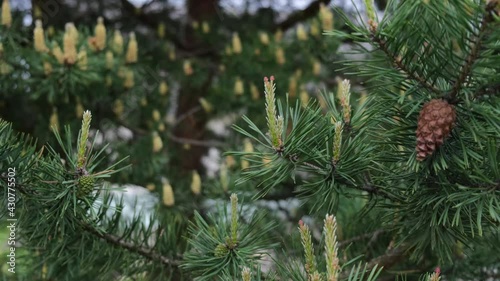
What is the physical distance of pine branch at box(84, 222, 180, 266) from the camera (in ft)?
2.02

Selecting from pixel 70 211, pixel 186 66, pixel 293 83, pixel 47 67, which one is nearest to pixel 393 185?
pixel 70 211

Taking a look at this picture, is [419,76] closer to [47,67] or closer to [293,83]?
[47,67]

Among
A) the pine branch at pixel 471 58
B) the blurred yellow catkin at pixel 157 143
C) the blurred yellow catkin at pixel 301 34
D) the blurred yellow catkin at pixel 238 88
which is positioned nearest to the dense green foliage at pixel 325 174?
the pine branch at pixel 471 58

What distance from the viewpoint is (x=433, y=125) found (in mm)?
431

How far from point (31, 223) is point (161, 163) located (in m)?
0.62

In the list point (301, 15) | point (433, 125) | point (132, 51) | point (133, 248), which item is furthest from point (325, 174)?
point (301, 15)

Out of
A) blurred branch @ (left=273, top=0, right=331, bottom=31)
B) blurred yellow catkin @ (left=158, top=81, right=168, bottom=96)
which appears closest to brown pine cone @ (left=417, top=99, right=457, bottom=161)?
blurred yellow catkin @ (left=158, top=81, right=168, bottom=96)

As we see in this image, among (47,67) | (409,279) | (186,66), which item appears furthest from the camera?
(186,66)

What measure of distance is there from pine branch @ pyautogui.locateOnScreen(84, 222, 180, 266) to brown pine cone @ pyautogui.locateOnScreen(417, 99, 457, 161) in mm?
332

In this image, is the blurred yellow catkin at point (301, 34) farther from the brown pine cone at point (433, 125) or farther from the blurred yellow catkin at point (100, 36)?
the brown pine cone at point (433, 125)

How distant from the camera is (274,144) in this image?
486mm

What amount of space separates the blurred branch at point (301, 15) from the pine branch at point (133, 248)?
0.90m

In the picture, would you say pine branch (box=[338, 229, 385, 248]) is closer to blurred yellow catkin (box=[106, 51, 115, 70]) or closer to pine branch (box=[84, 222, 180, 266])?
pine branch (box=[84, 222, 180, 266])

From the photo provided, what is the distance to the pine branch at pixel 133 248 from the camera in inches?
24.2
